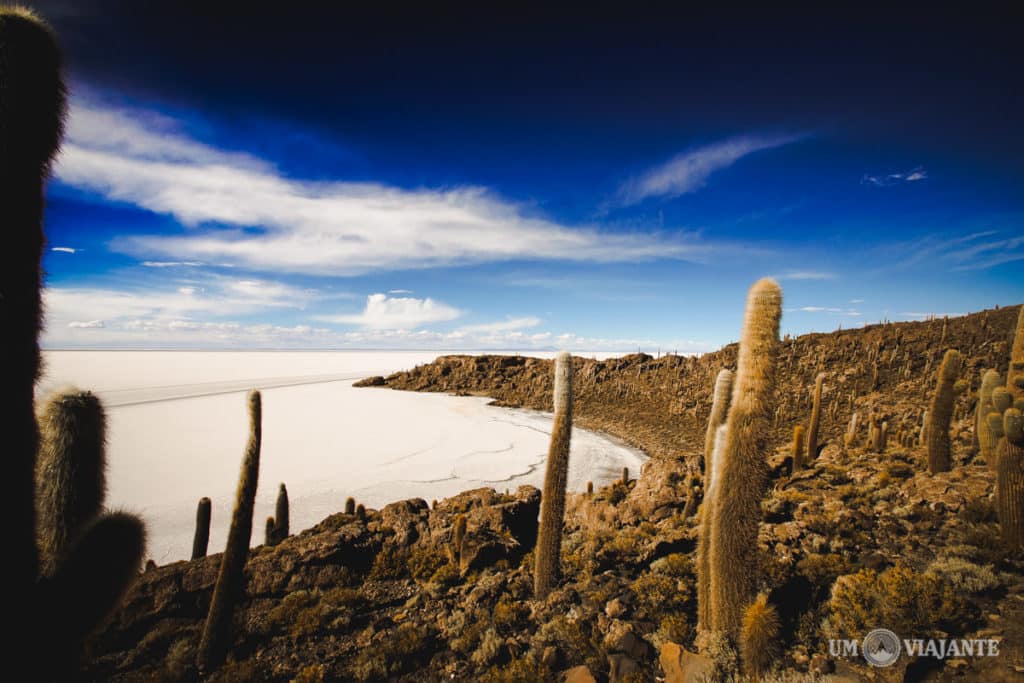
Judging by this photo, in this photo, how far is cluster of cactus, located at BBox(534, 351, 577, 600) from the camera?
671 centimetres

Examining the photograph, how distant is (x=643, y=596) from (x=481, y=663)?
8.16ft

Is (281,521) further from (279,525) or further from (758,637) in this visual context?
(758,637)

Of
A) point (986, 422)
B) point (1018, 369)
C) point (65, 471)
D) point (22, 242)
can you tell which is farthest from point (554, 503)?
point (1018, 369)

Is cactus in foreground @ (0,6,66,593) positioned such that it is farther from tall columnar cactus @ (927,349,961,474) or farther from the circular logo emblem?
tall columnar cactus @ (927,349,961,474)

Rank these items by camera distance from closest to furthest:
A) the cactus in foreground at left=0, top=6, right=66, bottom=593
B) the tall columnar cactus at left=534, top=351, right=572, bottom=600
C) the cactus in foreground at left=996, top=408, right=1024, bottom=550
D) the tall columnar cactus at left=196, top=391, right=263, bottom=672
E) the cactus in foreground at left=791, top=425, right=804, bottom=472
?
the cactus in foreground at left=0, top=6, right=66, bottom=593, the tall columnar cactus at left=196, top=391, right=263, bottom=672, the cactus in foreground at left=996, top=408, right=1024, bottom=550, the tall columnar cactus at left=534, top=351, right=572, bottom=600, the cactus in foreground at left=791, top=425, right=804, bottom=472

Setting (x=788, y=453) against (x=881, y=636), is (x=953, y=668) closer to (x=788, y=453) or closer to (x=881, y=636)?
(x=881, y=636)

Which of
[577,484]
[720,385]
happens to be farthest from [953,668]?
[577,484]

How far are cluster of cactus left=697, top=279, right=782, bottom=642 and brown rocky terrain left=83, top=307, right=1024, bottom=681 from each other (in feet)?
1.87

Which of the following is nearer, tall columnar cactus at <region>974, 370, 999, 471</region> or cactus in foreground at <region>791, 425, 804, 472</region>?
tall columnar cactus at <region>974, 370, 999, 471</region>

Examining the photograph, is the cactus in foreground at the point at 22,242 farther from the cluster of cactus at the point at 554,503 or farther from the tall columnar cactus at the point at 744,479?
the cluster of cactus at the point at 554,503

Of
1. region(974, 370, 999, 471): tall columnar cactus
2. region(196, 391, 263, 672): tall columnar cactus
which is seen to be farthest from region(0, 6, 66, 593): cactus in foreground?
region(974, 370, 999, 471): tall columnar cactus

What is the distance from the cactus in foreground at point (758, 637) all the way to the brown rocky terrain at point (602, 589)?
18 centimetres

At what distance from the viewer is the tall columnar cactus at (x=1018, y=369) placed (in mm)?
8133

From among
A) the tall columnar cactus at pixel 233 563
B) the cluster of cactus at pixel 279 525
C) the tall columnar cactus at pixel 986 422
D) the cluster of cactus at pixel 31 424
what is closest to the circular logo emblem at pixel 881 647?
the cluster of cactus at pixel 31 424
